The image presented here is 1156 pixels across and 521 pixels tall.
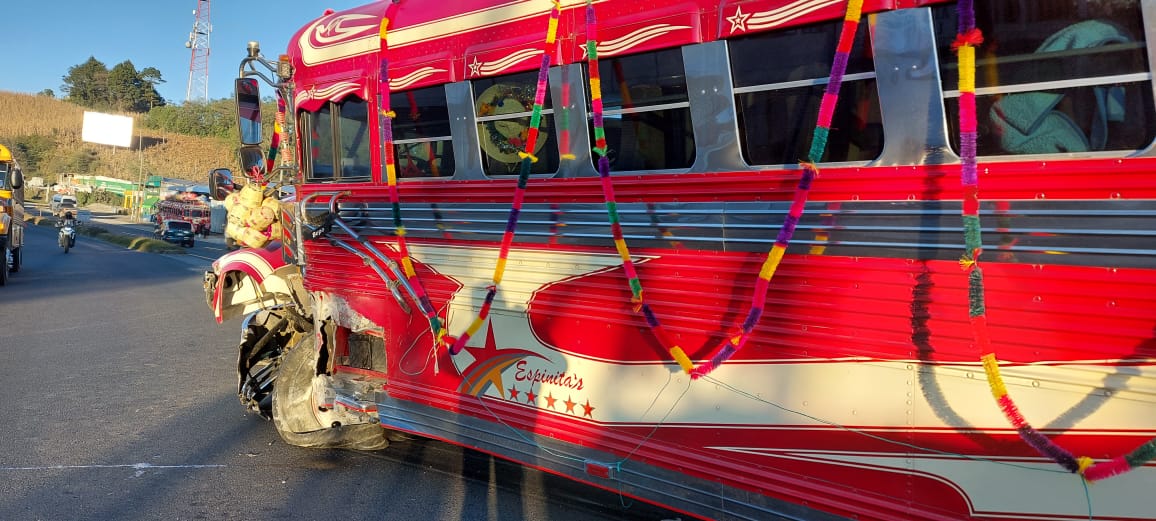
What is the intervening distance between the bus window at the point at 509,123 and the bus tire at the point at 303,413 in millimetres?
2135

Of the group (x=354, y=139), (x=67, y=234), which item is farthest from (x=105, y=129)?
Result: (x=354, y=139)

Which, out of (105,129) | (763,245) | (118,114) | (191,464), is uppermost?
(118,114)

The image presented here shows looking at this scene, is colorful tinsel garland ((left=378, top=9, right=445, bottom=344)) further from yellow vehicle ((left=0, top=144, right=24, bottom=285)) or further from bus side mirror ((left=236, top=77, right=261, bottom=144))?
yellow vehicle ((left=0, top=144, right=24, bottom=285))

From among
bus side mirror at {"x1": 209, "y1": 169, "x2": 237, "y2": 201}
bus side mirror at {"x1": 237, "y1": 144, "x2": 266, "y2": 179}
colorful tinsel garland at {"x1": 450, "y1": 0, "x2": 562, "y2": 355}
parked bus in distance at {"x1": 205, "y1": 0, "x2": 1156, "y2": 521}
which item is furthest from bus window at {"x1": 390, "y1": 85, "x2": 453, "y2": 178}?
bus side mirror at {"x1": 209, "y1": 169, "x2": 237, "y2": 201}

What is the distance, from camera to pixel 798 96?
10.4 feet

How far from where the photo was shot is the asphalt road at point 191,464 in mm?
4426

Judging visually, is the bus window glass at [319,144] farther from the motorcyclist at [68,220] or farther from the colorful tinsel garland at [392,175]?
the motorcyclist at [68,220]

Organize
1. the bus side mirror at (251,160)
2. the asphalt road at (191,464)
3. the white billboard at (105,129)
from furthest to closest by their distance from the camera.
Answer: the white billboard at (105,129), the bus side mirror at (251,160), the asphalt road at (191,464)

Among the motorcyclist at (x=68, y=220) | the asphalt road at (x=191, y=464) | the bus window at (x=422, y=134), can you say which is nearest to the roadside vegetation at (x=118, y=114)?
the motorcyclist at (x=68, y=220)

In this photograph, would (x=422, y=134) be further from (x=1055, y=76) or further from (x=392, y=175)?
(x=1055, y=76)

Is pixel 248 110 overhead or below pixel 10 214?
below

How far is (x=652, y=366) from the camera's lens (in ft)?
11.9

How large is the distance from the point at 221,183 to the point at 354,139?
1644 millimetres

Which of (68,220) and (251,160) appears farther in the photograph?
(68,220)
